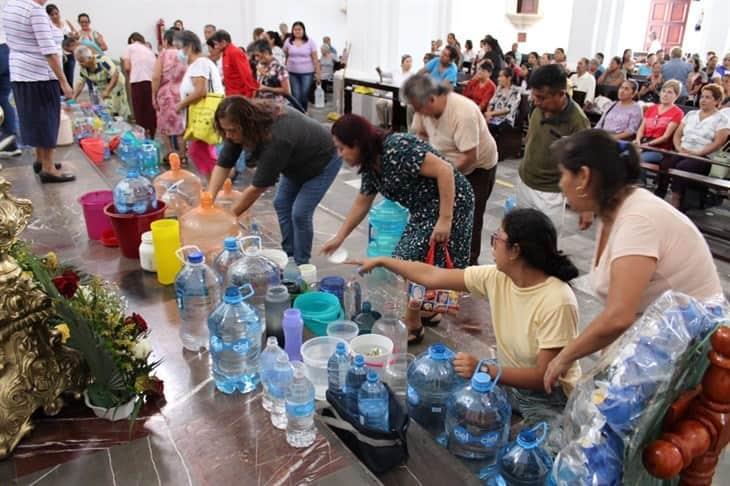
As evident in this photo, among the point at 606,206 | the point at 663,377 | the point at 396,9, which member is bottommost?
the point at 663,377

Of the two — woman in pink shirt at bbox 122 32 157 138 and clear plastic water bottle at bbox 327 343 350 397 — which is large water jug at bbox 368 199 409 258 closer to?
clear plastic water bottle at bbox 327 343 350 397

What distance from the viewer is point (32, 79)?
13.6 feet

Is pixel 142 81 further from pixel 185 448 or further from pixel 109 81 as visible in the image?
pixel 185 448

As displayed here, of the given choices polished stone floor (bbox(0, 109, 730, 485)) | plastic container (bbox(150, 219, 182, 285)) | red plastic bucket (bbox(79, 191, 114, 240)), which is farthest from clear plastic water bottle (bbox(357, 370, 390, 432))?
red plastic bucket (bbox(79, 191, 114, 240))

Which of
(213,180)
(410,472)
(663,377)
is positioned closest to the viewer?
(663,377)

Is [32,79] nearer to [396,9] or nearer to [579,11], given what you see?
[396,9]

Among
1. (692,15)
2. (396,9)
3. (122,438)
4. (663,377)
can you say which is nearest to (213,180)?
(122,438)

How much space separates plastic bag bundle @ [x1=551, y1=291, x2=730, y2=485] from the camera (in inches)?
46.4

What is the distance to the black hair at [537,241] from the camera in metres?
1.83

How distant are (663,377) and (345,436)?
827 mm

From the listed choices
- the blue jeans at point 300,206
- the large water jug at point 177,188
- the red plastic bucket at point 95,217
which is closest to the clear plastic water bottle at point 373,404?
the red plastic bucket at point 95,217

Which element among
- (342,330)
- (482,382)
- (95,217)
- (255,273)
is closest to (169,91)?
(95,217)

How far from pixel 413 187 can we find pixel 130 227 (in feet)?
4.02

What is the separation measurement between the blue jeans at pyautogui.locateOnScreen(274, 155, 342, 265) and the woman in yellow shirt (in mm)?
1469
